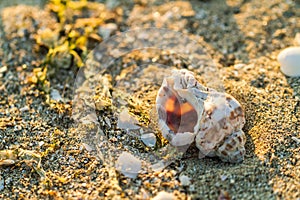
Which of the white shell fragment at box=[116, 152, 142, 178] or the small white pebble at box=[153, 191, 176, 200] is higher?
the white shell fragment at box=[116, 152, 142, 178]

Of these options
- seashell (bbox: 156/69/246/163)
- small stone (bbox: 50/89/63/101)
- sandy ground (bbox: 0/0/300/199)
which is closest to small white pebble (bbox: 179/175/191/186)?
sandy ground (bbox: 0/0/300/199)

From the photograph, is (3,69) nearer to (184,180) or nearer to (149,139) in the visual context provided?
(149,139)

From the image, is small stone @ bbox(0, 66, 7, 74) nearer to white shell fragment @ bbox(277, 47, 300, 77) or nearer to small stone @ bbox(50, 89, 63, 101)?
small stone @ bbox(50, 89, 63, 101)

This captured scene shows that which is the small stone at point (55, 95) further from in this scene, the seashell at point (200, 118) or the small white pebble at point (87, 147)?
the seashell at point (200, 118)

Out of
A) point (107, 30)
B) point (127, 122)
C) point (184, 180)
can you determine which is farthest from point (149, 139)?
point (107, 30)

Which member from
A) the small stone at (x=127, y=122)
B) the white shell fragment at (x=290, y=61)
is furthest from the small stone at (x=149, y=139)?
the white shell fragment at (x=290, y=61)

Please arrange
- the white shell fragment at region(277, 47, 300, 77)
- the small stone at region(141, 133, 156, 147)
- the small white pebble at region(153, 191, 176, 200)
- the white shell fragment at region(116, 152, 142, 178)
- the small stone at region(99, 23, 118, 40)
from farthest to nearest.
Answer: the small stone at region(99, 23, 118, 40) → the white shell fragment at region(277, 47, 300, 77) → the small stone at region(141, 133, 156, 147) → the white shell fragment at region(116, 152, 142, 178) → the small white pebble at region(153, 191, 176, 200)
